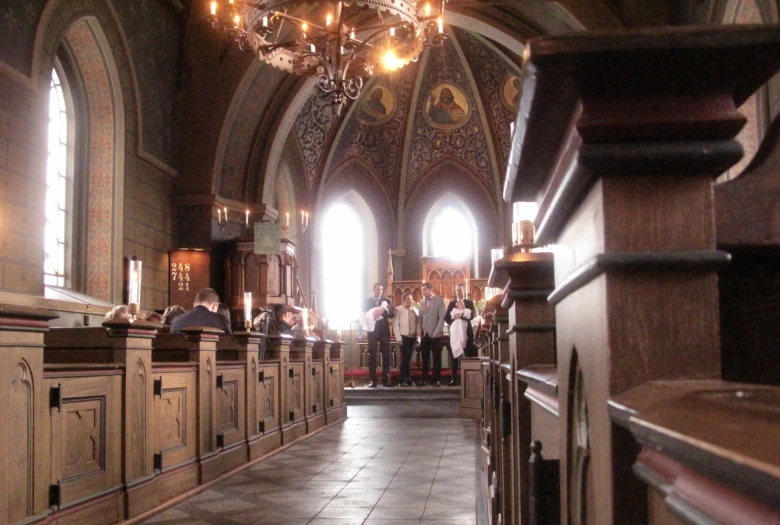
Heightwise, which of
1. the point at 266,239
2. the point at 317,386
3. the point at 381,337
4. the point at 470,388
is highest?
the point at 266,239

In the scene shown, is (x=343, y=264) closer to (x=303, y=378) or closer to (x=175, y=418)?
(x=303, y=378)

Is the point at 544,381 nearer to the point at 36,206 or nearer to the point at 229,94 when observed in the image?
the point at 36,206

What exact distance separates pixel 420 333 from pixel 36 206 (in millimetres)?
7600

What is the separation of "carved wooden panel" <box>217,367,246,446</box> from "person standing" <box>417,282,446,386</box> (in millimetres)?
7220

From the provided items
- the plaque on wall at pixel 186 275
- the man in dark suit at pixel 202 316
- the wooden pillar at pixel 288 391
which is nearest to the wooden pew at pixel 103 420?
the man in dark suit at pixel 202 316

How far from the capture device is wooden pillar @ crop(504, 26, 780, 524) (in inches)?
30.8

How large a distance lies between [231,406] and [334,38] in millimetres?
3425

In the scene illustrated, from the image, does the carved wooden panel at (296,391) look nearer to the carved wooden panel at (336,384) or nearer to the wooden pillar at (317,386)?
the wooden pillar at (317,386)

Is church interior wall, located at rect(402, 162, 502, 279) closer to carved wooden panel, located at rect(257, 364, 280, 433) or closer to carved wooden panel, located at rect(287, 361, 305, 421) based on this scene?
carved wooden panel, located at rect(287, 361, 305, 421)

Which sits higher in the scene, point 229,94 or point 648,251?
point 229,94

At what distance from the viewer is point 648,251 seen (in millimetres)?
808

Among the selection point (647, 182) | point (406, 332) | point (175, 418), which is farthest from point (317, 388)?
point (647, 182)

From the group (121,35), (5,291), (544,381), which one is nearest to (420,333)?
(121,35)

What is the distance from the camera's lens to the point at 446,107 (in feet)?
63.2
